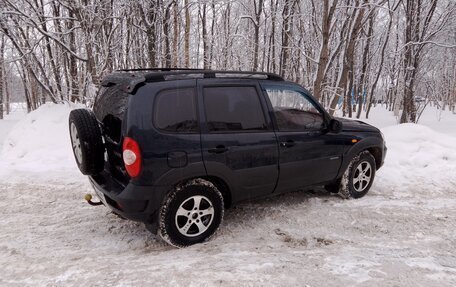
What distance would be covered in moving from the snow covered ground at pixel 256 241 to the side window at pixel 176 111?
1.31 metres

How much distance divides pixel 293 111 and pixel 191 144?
165 centimetres

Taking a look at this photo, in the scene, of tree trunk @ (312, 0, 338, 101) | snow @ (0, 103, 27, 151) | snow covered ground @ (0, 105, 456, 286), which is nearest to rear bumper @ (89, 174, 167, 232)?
snow covered ground @ (0, 105, 456, 286)

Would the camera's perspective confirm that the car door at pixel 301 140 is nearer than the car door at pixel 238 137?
No

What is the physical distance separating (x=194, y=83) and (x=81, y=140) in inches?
53.2

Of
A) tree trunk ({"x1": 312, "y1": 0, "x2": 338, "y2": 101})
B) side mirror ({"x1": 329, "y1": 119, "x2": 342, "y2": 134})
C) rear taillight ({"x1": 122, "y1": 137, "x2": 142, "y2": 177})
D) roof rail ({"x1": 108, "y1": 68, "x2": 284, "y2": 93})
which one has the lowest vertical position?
rear taillight ({"x1": 122, "y1": 137, "x2": 142, "y2": 177})

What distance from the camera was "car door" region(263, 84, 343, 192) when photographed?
13.2ft

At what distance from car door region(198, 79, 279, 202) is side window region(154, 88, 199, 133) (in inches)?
4.7

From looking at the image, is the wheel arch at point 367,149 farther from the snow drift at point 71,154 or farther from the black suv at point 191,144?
the snow drift at point 71,154

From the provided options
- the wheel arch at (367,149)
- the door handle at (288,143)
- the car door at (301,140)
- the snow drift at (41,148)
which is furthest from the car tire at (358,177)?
the snow drift at (41,148)

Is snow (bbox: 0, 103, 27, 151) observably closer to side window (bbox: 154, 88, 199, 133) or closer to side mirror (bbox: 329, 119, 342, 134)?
side window (bbox: 154, 88, 199, 133)

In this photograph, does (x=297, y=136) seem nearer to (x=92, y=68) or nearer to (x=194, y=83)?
(x=194, y=83)

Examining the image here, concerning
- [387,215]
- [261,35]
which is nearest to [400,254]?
[387,215]

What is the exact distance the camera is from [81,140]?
11.1 feet

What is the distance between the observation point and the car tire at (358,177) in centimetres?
480
